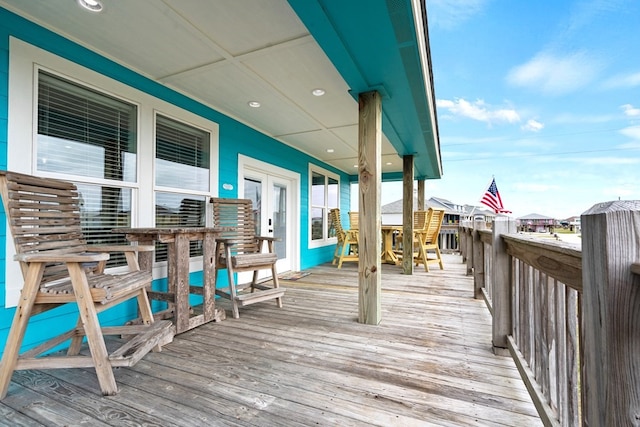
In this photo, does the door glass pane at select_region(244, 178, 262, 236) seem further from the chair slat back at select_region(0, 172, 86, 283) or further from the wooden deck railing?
the wooden deck railing

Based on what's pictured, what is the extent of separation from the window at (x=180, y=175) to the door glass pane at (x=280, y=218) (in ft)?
5.13

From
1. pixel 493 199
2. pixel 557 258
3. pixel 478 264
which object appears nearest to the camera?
pixel 557 258

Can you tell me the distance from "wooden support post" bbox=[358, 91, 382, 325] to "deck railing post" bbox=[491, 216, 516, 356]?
920mm

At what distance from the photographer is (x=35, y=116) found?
2004 millimetres

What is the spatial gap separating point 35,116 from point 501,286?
3450mm

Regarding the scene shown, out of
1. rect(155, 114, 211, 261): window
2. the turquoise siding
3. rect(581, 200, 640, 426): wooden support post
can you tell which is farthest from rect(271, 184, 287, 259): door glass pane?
rect(581, 200, 640, 426): wooden support post

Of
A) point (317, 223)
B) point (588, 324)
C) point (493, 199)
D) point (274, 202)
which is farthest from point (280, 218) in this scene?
point (493, 199)

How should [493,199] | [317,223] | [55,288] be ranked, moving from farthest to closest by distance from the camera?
[493,199], [317,223], [55,288]

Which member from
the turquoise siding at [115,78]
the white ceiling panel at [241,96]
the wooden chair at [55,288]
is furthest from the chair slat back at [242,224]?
the wooden chair at [55,288]

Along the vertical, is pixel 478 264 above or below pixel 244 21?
below

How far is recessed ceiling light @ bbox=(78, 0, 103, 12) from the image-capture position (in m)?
1.78

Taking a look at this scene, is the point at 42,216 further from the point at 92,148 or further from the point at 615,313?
the point at 615,313

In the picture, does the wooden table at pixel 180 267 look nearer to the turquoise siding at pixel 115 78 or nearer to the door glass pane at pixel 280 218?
the turquoise siding at pixel 115 78

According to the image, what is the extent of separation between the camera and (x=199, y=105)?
3.29 meters
